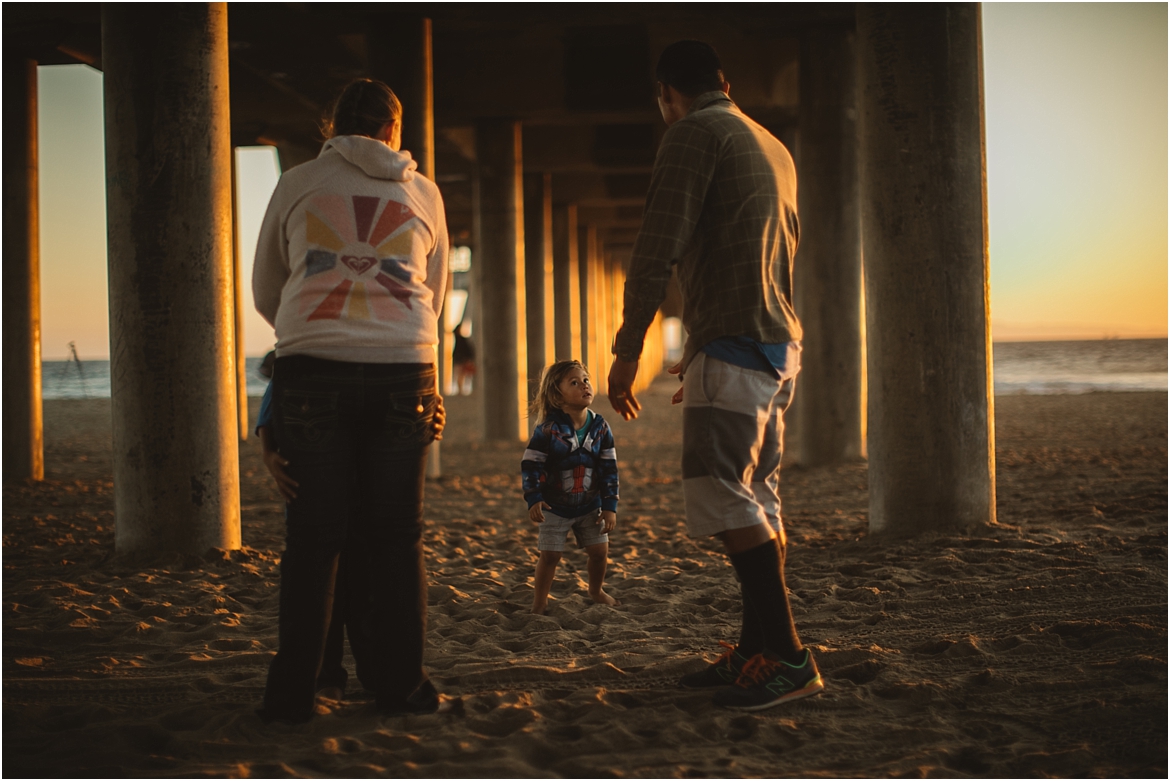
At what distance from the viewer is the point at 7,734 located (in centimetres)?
282

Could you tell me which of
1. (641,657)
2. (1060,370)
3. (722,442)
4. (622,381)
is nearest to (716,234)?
(622,381)

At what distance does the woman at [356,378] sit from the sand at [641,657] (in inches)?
10.1

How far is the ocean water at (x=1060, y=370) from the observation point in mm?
33281

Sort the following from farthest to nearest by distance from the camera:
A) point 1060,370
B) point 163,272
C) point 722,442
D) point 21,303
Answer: point 1060,370 < point 21,303 < point 163,272 < point 722,442

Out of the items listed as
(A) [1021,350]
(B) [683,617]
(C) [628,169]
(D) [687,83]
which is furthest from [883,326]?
(A) [1021,350]

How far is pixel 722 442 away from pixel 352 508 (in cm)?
117

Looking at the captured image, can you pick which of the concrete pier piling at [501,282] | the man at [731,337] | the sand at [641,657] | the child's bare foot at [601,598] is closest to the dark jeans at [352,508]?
the sand at [641,657]

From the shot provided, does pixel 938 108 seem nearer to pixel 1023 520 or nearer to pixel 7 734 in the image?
pixel 1023 520

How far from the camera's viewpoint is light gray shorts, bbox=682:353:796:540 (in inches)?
114

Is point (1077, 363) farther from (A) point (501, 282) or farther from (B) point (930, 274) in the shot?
(B) point (930, 274)

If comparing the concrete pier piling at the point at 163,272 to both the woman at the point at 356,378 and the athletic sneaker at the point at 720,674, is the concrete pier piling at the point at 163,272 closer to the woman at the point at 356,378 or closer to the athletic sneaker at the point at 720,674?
the woman at the point at 356,378

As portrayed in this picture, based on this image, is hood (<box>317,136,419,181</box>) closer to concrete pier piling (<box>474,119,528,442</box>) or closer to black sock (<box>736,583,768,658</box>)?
black sock (<box>736,583,768,658</box>)

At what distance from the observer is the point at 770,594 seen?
116 inches

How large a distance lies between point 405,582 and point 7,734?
126cm
